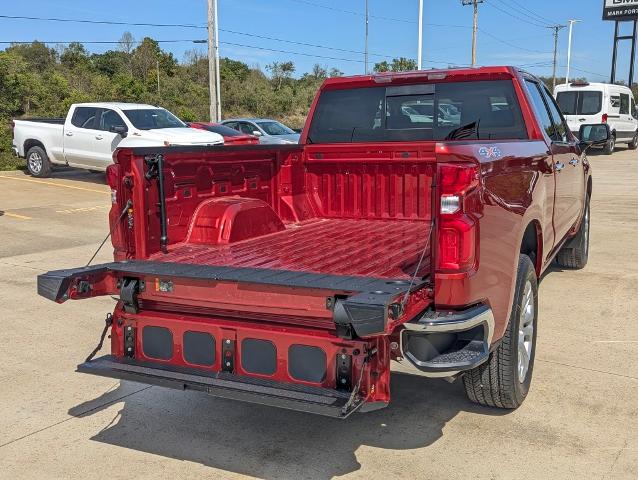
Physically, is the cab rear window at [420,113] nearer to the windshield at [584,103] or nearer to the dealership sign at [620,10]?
the windshield at [584,103]

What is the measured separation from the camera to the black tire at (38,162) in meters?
16.7

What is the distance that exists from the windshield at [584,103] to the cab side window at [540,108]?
19872mm

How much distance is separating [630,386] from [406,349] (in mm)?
2130

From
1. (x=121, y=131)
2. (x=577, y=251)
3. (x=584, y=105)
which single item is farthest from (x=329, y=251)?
(x=584, y=105)

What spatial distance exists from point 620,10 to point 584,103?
21867 mm

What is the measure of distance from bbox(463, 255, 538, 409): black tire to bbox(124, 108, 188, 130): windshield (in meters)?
12.2

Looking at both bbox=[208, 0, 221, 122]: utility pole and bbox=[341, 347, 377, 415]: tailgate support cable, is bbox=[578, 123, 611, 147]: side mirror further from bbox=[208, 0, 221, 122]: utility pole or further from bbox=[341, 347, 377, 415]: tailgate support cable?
bbox=[208, 0, 221, 122]: utility pole

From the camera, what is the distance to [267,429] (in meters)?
4.05

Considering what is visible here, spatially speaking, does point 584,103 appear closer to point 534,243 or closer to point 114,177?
point 534,243

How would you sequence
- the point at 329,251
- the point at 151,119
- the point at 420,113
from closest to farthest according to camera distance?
the point at 329,251, the point at 420,113, the point at 151,119

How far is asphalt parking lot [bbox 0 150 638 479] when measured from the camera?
359 cm

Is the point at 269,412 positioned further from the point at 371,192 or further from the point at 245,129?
the point at 245,129


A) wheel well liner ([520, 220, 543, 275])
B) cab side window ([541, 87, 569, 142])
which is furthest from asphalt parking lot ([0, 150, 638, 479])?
cab side window ([541, 87, 569, 142])

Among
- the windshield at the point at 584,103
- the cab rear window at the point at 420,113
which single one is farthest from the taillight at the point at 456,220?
the windshield at the point at 584,103
